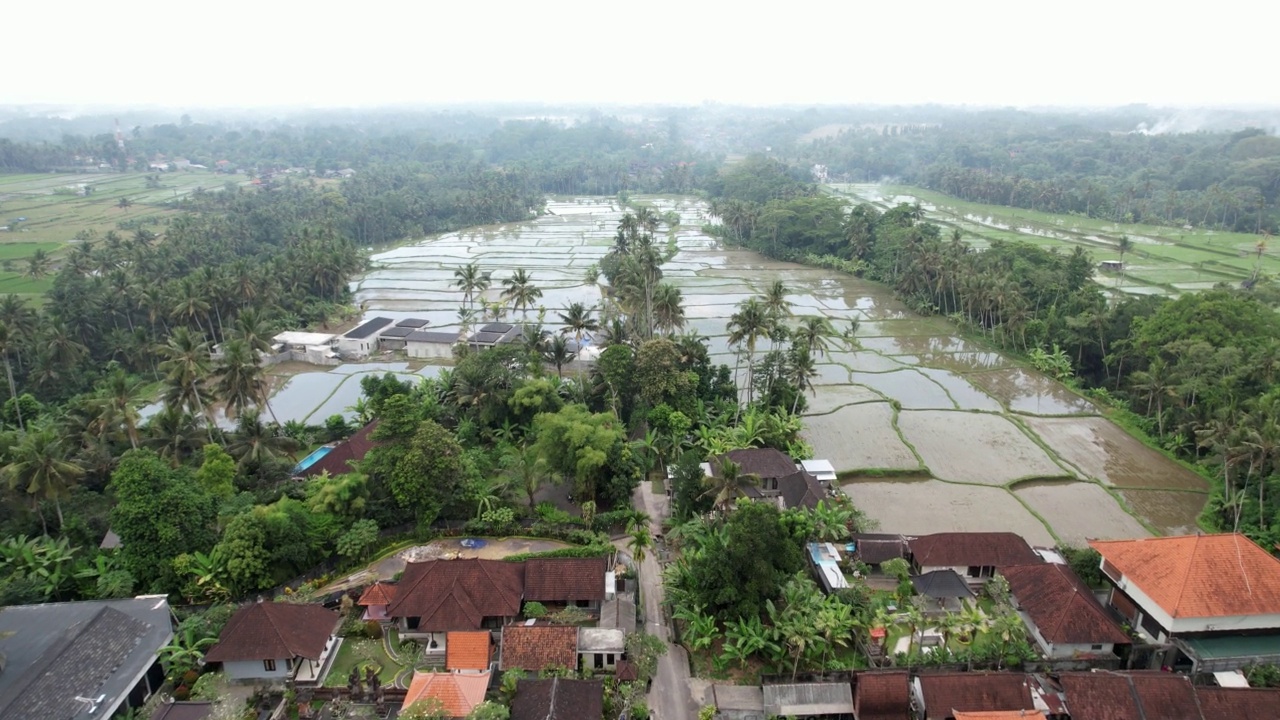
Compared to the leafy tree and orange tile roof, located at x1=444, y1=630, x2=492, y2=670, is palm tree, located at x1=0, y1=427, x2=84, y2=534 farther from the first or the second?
orange tile roof, located at x1=444, y1=630, x2=492, y2=670

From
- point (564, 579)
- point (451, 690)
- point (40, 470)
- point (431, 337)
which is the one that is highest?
point (40, 470)

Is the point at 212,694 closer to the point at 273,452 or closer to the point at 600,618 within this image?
the point at 600,618

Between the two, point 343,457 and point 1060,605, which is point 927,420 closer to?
point 1060,605

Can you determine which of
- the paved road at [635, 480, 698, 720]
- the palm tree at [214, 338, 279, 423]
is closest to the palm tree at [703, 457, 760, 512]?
the paved road at [635, 480, 698, 720]

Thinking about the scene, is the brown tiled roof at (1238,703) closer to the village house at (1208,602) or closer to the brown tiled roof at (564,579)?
the village house at (1208,602)

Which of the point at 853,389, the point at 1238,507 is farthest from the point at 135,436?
the point at 1238,507

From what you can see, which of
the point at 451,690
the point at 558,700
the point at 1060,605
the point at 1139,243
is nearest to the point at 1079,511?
the point at 1060,605
